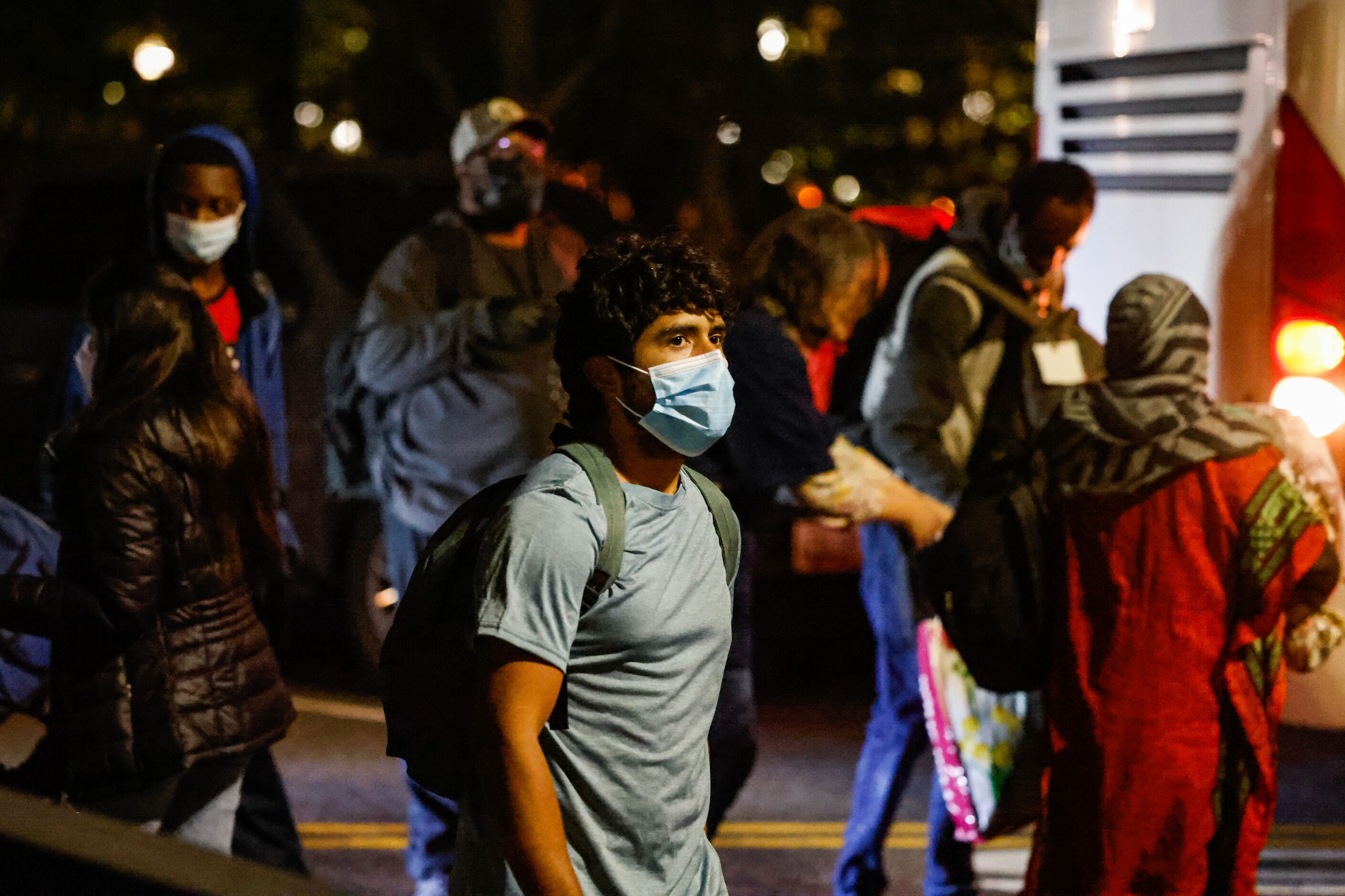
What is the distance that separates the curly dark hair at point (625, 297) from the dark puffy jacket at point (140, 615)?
1488 mm

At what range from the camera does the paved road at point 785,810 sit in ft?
17.7

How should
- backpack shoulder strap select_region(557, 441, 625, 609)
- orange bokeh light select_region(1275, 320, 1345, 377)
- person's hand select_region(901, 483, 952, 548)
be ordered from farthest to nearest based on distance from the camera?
1. orange bokeh light select_region(1275, 320, 1345, 377)
2. person's hand select_region(901, 483, 952, 548)
3. backpack shoulder strap select_region(557, 441, 625, 609)

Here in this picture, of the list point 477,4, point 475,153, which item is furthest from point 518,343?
point 477,4

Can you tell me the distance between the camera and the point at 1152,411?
3.75 m

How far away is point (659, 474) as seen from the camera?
2803 mm

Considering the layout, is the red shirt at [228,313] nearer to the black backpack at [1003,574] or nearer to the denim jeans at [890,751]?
the denim jeans at [890,751]

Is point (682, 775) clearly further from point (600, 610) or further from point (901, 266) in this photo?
point (901, 266)

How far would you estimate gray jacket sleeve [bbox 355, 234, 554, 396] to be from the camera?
489 centimetres

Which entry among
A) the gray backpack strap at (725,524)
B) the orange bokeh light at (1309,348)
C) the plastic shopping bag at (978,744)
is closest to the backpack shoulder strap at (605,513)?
the gray backpack strap at (725,524)

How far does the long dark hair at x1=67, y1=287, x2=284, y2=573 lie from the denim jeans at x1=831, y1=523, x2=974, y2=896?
163 centimetres

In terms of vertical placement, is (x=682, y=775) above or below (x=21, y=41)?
below

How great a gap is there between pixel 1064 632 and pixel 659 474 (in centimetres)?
142

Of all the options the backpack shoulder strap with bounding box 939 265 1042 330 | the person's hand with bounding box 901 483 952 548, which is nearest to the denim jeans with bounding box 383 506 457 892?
the person's hand with bounding box 901 483 952 548

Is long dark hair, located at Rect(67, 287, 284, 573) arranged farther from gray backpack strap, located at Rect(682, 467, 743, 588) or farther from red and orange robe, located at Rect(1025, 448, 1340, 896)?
red and orange robe, located at Rect(1025, 448, 1340, 896)
